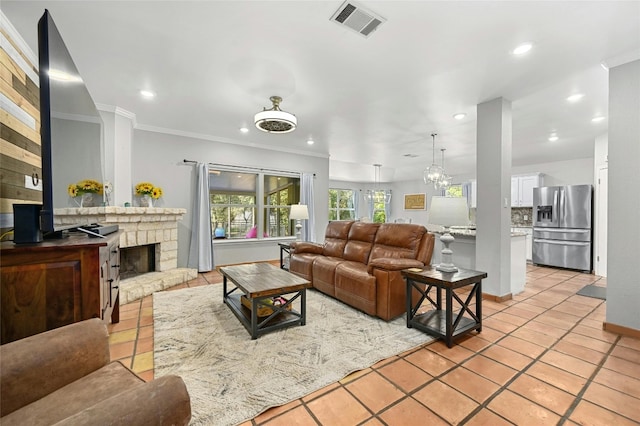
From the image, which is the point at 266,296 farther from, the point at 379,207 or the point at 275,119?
the point at 379,207

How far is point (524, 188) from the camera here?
707 cm

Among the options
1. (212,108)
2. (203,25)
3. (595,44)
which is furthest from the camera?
(212,108)

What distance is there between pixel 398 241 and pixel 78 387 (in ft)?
9.67

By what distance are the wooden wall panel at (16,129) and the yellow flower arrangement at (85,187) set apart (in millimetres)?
280

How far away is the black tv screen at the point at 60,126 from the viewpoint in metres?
1.45

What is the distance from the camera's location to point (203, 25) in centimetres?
217

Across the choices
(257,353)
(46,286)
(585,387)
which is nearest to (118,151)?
(46,286)

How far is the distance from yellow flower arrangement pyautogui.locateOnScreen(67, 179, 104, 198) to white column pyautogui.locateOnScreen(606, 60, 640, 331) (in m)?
4.78

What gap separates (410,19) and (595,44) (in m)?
1.70

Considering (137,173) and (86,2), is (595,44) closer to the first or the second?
(86,2)

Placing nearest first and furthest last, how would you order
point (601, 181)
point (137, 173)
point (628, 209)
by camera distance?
point (628, 209)
point (137, 173)
point (601, 181)

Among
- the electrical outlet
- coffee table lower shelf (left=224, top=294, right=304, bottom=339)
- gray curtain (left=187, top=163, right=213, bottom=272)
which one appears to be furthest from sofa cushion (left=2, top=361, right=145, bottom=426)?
gray curtain (left=187, top=163, right=213, bottom=272)

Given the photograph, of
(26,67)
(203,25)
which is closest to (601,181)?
(203,25)

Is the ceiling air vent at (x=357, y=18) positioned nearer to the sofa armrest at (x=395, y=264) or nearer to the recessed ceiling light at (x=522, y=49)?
the recessed ceiling light at (x=522, y=49)
